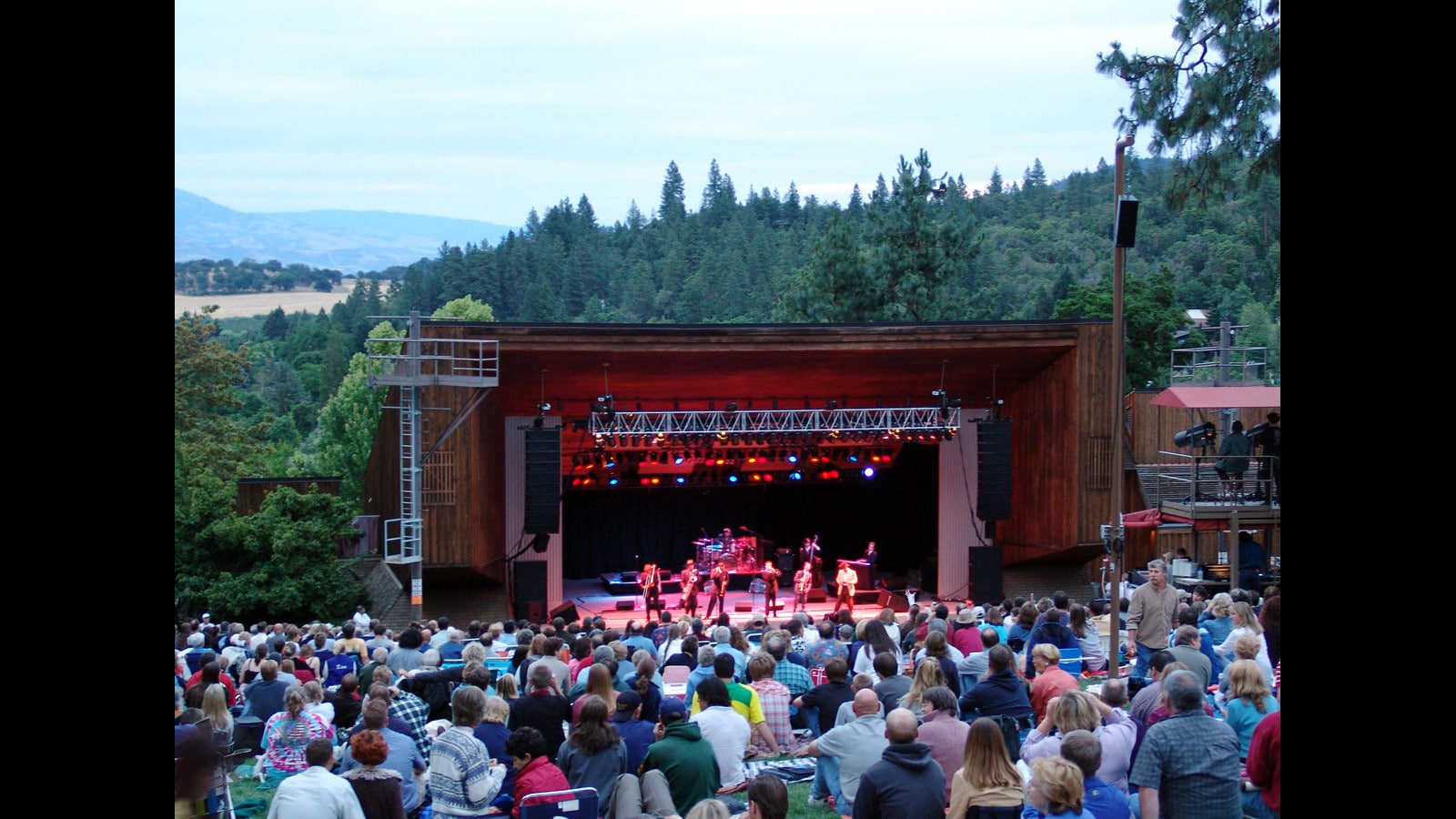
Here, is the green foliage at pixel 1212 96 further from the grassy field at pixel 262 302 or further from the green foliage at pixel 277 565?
the grassy field at pixel 262 302

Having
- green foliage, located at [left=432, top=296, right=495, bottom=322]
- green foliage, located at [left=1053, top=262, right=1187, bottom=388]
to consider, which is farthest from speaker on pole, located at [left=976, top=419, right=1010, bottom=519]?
green foliage, located at [left=432, top=296, right=495, bottom=322]

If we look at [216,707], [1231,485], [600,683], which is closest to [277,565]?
[216,707]

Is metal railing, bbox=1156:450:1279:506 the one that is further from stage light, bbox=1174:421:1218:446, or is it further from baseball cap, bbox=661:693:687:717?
baseball cap, bbox=661:693:687:717

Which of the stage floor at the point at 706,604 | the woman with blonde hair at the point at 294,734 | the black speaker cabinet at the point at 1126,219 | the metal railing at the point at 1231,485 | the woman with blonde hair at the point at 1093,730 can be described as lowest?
the stage floor at the point at 706,604

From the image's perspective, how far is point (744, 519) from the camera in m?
24.7

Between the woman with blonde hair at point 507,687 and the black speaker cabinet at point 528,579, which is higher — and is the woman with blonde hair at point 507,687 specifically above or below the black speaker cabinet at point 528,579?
above

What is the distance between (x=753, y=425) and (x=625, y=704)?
13.2 meters

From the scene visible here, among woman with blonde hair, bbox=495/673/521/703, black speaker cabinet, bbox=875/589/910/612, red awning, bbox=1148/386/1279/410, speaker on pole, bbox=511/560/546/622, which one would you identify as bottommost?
black speaker cabinet, bbox=875/589/910/612

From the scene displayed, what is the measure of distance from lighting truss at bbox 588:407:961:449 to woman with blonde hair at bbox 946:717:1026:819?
13.6 metres

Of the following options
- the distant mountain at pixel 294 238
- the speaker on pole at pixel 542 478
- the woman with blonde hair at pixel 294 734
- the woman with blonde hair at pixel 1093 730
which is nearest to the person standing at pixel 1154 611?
the woman with blonde hair at pixel 1093 730

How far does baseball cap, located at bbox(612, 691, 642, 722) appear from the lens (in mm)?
6102

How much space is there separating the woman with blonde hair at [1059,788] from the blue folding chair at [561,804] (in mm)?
1915

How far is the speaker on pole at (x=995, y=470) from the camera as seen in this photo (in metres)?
19.0
